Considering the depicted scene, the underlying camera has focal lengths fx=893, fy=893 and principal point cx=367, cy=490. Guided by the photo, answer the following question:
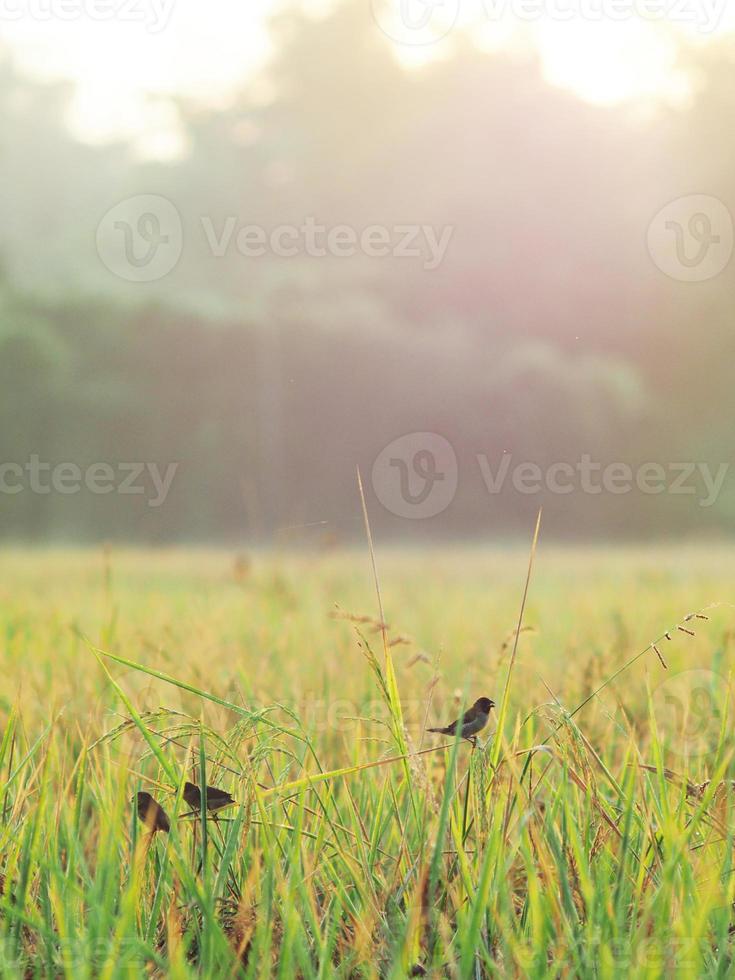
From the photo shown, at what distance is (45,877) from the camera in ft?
3.25

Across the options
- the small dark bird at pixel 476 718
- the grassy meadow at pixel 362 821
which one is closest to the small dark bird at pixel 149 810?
the grassy meadow at pixel 362 821

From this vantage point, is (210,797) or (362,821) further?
(362,821)

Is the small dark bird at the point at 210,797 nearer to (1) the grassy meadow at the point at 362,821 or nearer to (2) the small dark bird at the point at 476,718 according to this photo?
(1) the grassy meadow at the point at 362,821

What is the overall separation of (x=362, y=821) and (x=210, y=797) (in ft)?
0.91

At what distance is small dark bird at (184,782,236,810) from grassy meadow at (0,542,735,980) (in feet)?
0.05

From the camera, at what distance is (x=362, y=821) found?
1.14 meters

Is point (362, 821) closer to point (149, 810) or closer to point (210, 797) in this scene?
point (210, 797)

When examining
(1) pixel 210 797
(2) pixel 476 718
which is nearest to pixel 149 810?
(1) pixel 210 797

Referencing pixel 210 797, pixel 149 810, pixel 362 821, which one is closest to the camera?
pixel 149 810

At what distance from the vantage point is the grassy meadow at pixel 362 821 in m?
0.82

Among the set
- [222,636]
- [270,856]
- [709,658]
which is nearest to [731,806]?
[270,856]

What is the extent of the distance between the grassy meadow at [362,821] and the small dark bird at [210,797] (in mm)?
17

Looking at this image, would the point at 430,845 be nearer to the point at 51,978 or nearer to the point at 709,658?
the point at 51,978

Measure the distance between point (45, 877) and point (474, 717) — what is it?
0.51 meters
